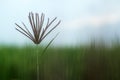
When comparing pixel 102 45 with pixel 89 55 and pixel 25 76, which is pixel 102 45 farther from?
pixel 25 76

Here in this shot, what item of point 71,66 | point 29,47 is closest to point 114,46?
point 71,66

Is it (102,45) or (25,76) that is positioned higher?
(102,45)

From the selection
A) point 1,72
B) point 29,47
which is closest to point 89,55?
point 29,47

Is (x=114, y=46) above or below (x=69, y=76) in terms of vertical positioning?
above

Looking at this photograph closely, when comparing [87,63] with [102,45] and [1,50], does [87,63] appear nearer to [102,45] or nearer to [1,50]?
[102,45]
